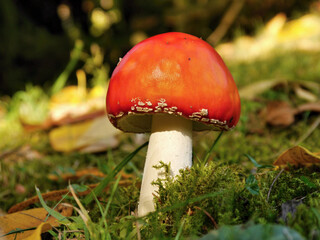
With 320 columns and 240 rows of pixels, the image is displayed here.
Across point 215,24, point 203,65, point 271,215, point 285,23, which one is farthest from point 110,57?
point 271,215

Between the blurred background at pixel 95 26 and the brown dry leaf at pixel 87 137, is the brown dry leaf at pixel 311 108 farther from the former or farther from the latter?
the blurred background at pixel 95 26

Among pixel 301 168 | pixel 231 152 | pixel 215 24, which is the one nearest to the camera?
pixel 301 168

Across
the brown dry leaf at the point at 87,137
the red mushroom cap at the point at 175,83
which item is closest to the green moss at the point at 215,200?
Result: the red mushroom cap at the point at 175,83

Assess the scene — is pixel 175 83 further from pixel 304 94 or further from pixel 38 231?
pixel 304 94

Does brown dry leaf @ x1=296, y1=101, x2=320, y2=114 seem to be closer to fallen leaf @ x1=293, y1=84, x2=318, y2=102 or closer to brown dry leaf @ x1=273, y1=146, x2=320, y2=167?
fallen leaf @ x1=293, y1=84, x2=318, y2=102

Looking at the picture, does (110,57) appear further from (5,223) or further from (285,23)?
(5,223)

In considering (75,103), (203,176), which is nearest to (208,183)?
(203,176)
